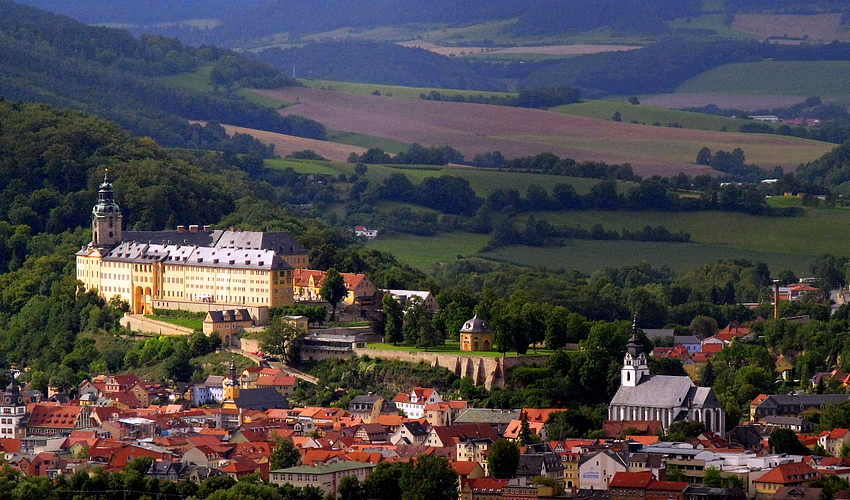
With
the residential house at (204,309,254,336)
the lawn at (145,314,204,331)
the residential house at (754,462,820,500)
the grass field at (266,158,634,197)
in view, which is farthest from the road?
the grass field at (266,158,634,197)

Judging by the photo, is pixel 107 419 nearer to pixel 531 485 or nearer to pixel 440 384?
pixel 440 384

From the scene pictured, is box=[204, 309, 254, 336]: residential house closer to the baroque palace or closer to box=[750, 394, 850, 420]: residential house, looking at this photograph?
the baroque palace

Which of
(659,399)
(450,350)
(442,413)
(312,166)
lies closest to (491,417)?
(442,413)

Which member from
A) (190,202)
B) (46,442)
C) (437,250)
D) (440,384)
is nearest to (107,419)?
(46,442)

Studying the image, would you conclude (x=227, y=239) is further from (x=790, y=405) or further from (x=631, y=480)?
(x=631, y=480)

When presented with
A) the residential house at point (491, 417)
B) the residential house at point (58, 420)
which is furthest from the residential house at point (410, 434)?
the residential house at point (58, 420)
